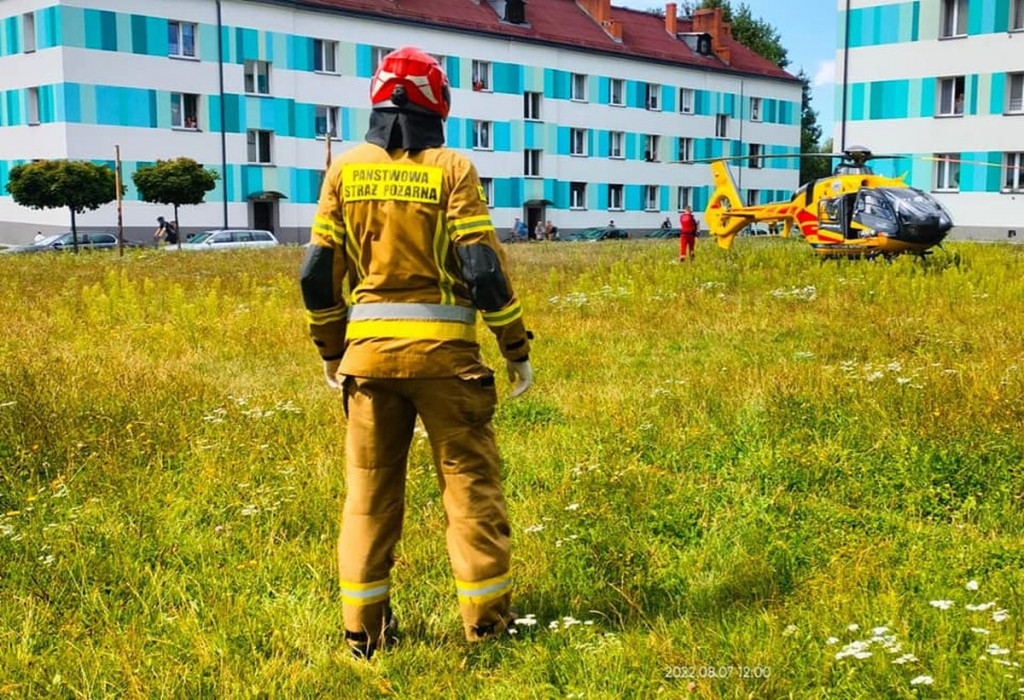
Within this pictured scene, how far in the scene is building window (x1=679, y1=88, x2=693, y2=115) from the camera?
2491 inches

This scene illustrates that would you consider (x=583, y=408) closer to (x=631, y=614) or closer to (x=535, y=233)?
(x=631, y=614)

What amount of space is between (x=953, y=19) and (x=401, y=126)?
44989 millimetres

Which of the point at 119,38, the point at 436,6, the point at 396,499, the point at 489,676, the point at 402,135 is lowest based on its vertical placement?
the point at 489,676

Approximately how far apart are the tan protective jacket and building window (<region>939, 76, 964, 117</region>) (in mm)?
44128

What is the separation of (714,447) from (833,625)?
2.60 metres

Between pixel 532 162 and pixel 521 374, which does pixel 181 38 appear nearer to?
pixel 532 162

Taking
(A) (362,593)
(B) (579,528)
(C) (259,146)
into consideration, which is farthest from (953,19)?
(A) (362,593)

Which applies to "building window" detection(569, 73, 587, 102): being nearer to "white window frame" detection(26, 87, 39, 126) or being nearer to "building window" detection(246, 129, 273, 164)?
"building window" detection(246, 129, 273, 164)

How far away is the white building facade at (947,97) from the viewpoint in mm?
41625

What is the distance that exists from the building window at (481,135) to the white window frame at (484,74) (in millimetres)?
1734

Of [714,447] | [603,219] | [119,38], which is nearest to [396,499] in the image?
[714,447]

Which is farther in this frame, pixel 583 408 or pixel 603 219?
pixel 603 219

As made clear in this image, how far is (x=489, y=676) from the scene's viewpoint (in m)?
3.79

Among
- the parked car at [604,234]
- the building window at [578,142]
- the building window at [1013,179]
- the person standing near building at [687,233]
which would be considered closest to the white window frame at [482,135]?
the building window at [578,142]
